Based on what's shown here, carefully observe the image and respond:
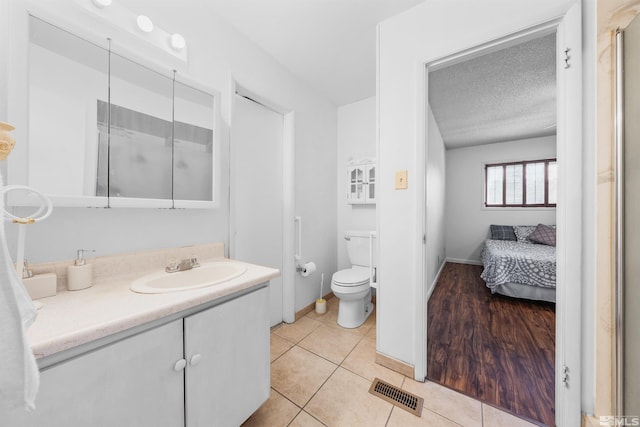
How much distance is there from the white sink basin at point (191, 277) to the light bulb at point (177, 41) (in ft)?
4.18

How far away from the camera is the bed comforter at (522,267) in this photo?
2.61 m

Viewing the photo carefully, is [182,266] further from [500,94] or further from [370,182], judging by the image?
[500,94]

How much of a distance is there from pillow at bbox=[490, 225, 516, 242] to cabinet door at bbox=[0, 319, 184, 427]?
16.7ft

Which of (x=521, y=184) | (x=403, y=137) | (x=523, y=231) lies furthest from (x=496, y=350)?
(x=521, y=184)

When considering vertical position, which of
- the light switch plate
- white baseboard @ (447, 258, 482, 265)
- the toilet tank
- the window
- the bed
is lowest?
white baseboard @ (447, 258, 482, 265)

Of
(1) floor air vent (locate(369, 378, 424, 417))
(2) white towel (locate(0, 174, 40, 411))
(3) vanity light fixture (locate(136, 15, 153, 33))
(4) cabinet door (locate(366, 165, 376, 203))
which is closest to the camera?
(2) white towel (locate(0, 174, 40, 411))

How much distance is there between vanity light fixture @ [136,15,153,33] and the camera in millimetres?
1158

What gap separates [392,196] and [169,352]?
143 cm

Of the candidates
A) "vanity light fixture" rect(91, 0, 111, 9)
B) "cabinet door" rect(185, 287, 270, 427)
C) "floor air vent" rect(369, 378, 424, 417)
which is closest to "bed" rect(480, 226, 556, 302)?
"floor air vent" rect(369, 378, 424, 417)

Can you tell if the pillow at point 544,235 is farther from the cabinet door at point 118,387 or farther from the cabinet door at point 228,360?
the cabinet door at point 118,387

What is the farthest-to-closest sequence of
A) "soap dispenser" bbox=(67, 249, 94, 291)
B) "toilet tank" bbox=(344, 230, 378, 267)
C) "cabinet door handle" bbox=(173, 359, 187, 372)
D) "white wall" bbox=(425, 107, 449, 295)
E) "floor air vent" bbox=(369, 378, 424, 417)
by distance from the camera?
"white wall" bbox=(425, 107, 449, 295)
"toilet tank" bbox=(344, 230, 378, 267)
"floor air vent" bbox=(369, 378, 424, 417)
"soap dispenser" bbox=(67, 249, 94, 291)
"cabinet door handle" bbox=(173, 359, 187, 372)

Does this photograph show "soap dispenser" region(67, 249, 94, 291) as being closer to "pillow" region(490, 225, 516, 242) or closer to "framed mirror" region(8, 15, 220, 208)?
"framed mirror" region(8, 15, 220, 208)

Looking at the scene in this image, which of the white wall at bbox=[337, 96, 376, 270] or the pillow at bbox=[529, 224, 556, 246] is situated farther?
the pillow at bbox=[529, 224, 556, 246]

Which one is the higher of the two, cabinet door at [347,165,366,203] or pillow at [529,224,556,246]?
cabinet door at [347,165,366,203]
